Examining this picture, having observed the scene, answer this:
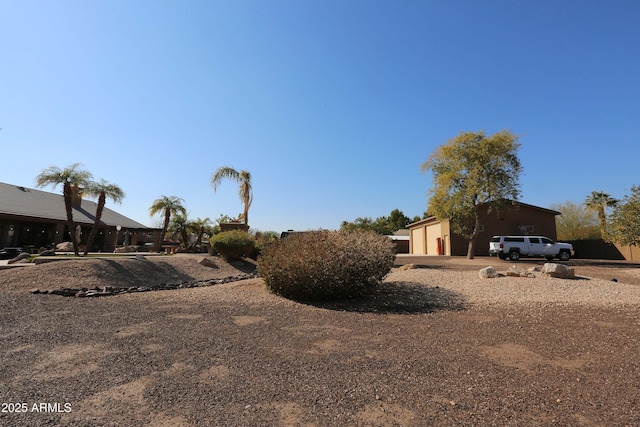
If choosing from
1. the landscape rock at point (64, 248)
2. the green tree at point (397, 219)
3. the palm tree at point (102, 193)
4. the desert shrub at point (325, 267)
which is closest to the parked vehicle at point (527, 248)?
the desert shrub at point (325, 267)

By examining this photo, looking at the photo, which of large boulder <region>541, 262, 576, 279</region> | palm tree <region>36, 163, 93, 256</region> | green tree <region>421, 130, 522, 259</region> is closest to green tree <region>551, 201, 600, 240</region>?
green tree <region>421, 130, 522, 259</region>

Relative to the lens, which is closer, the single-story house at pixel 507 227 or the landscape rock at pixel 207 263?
the landscape rock at pixel 207 263

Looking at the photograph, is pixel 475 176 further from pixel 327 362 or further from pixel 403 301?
pixel 327 362

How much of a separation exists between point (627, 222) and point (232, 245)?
64.4 feet

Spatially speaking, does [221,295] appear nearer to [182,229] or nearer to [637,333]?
[637,333]

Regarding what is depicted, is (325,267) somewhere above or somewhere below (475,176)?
below

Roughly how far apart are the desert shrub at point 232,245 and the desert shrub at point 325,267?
31.3ft

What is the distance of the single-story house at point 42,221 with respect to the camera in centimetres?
2645

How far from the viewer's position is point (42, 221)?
27766mm

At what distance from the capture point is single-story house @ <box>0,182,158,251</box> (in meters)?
26.5

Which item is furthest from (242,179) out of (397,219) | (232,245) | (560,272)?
(397,219)

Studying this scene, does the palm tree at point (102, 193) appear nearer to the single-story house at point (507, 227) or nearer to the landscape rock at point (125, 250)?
the landscape rock at point (125, 250)

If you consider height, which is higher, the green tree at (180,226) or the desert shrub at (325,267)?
the green tree at (180,226)

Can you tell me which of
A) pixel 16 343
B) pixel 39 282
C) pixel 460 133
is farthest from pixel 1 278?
pixel 460 133
